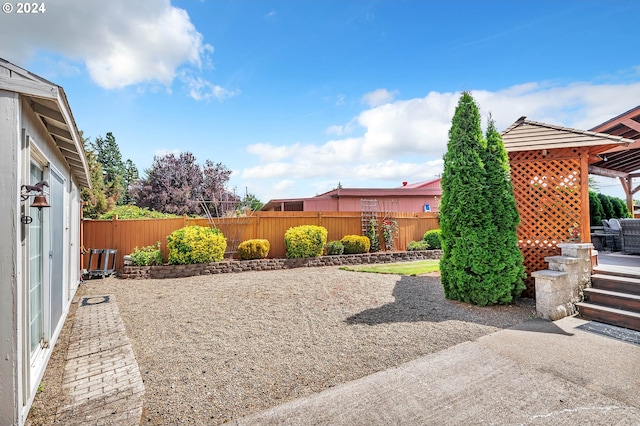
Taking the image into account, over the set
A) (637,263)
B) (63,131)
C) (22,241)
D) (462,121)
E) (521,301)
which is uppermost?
(462,121)

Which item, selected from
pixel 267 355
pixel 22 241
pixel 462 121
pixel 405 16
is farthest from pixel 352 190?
pixel 22 241

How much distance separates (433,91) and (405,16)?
276 centimetres

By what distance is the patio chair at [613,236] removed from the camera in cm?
868

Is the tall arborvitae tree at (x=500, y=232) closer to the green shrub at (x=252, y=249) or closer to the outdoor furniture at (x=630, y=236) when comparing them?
the outdoor furniture at (x=630, y=236)

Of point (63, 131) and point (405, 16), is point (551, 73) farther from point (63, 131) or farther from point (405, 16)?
point (63, 131)

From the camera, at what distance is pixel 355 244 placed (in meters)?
11.7

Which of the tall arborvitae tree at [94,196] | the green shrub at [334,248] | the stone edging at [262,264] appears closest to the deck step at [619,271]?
the stone edging at [262,264]

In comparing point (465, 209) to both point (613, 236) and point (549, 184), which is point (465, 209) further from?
point (613, 236)

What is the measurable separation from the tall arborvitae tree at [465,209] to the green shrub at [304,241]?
5.64 m

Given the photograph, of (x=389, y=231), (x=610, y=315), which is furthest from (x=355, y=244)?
(x=610, y=315)

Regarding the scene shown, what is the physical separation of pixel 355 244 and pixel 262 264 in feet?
12.2

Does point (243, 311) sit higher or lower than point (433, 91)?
lower

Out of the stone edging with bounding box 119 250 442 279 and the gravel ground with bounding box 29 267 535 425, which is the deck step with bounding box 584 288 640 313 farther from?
the stone edging with bounding box 119 250 442 279

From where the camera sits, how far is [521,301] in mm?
5605
